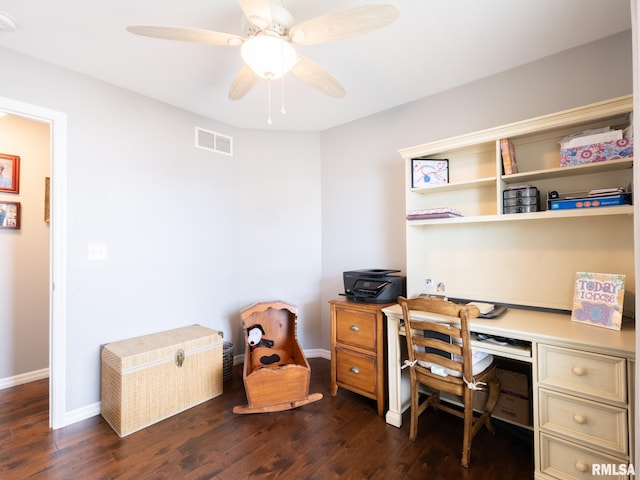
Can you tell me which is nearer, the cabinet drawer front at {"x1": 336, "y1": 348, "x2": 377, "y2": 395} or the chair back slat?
the chair back slat

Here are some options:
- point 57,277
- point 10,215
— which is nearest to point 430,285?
point 57,277

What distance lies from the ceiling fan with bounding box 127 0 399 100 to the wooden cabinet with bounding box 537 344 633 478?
1719mm

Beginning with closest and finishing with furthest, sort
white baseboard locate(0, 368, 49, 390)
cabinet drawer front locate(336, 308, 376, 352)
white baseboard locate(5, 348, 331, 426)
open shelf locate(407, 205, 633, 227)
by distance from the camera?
open shelf locate(407, 205, 633, 227) < white baseboard locate(5, 348, 331, 426) < cabinet drawer front locate(336, 308, 376, 352) < white baseboard locate(0, 368, 49, 390)

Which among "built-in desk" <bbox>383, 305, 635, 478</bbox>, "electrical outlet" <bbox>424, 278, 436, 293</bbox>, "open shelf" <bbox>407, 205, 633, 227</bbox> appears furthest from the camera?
"electrical outlet" <bbox>424, 278, 436, 293</bbox>

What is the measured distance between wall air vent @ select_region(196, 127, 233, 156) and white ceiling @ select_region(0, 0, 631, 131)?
0.34 m

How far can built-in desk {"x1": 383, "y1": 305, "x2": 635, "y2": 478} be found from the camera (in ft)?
4.25

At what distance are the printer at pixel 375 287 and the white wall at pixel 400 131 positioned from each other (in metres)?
0.34

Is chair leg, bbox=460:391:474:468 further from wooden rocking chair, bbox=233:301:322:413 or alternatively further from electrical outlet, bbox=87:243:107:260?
electrical outlet, bbox=87:243:107:260

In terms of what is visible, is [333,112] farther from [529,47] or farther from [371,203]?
[529,47]

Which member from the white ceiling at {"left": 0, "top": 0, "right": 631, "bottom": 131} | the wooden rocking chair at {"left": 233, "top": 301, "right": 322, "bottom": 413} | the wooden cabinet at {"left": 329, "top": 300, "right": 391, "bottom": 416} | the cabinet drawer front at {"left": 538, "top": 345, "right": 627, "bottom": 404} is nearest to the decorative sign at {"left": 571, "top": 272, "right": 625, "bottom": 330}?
the cabinet drawer front at {"left": 538, "top": 345, "right": 627, "bottom": 404}

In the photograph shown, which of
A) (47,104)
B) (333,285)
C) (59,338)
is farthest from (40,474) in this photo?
(333,285)

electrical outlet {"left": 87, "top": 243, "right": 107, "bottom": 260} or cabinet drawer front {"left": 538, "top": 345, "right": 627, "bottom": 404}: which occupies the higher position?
electrical outlet {"left": 87, "top": 243, "right": 107, "bottom": 260}

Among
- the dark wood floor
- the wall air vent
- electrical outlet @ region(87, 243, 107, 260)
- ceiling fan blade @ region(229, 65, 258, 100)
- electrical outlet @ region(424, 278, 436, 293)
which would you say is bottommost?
the dark wood floor

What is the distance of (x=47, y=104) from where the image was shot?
1999 millimetres
